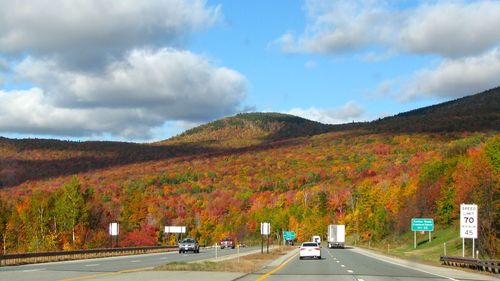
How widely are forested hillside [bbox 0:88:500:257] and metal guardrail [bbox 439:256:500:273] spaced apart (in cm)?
2106

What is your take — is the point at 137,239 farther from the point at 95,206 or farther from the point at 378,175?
the point at 378,175

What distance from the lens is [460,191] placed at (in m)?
69.6

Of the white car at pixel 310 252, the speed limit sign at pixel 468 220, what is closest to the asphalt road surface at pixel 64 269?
the white car at pixel 310 252

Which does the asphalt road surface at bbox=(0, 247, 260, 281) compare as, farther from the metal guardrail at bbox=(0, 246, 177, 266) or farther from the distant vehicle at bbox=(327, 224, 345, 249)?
the distant vehicle at bbox=(327, 224, 345, 249)

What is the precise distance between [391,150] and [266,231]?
470 ft

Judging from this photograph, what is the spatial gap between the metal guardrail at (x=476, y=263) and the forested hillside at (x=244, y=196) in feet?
69.1

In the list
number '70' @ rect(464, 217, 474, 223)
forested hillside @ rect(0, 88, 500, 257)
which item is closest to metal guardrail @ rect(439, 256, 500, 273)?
number '70' @ rect(464, 217, 474, 223)

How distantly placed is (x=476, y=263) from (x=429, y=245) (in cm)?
4737

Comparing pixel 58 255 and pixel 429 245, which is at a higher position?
pixel 58 255

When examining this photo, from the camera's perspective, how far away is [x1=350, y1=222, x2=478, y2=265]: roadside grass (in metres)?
63.9

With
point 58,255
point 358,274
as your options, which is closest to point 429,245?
point 58,255

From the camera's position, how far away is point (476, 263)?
37000 millimetres

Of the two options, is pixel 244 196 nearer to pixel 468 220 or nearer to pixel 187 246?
pixel 187 246

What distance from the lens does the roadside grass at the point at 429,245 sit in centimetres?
6388
